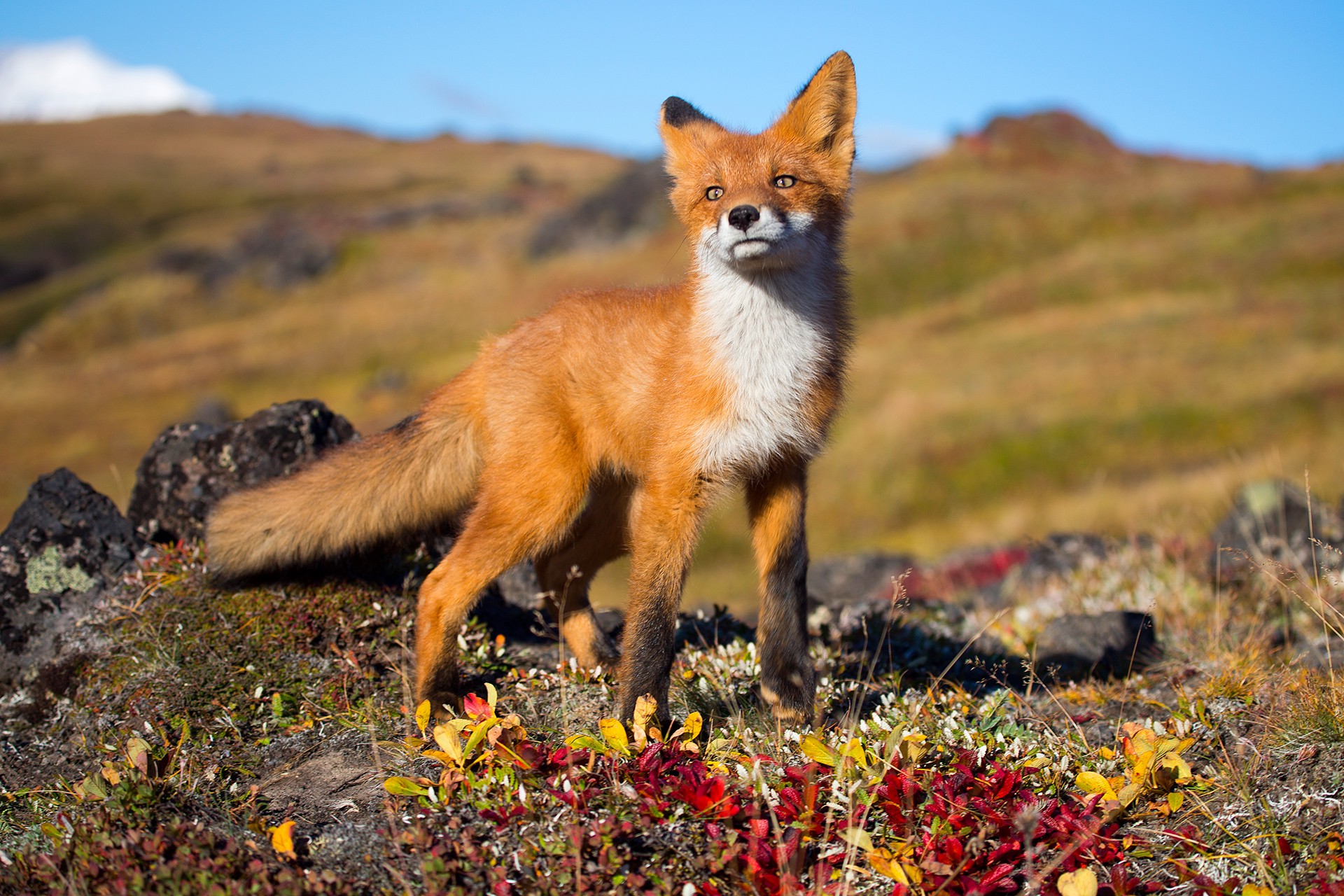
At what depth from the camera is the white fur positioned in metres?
4.62

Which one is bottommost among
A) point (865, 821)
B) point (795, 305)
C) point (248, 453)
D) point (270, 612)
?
point (865, 821)

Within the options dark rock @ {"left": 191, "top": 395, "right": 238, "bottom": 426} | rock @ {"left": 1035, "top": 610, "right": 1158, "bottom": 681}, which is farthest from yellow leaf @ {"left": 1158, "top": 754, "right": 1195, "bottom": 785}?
dark rock @ {"left": 191, "top": 395, "right": 238, "bottom": 426}

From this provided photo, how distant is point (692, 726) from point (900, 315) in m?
40.0

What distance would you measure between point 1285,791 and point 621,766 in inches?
121

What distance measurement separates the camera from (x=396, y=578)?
6203 mm

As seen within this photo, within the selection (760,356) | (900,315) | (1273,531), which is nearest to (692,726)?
(760,356)

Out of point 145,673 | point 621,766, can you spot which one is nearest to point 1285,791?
point 621,766

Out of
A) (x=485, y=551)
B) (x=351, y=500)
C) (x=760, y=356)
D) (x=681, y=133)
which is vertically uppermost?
(x=681, y=133)

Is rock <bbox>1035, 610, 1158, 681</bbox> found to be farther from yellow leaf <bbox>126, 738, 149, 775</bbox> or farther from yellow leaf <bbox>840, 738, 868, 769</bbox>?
yellow leaf <bbox>126, 738, 149, 775</bbox>

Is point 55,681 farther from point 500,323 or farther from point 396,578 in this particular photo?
point 500,323

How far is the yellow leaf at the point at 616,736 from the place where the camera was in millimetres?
4195

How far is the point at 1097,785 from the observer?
413cm

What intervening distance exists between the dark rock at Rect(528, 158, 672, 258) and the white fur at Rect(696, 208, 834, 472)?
62600 millimetres

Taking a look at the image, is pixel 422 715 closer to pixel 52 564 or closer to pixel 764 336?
pixel 764 336
